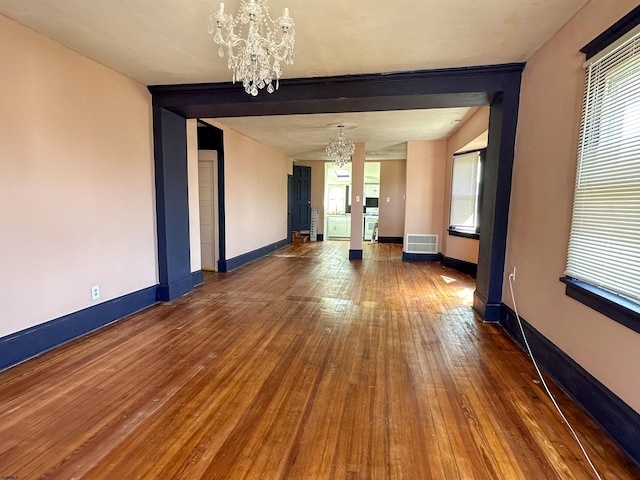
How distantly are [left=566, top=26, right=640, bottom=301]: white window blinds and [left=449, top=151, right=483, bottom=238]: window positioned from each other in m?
3.54

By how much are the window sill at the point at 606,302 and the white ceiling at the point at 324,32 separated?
6.05 feet

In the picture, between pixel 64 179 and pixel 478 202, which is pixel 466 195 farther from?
pixel 64 179

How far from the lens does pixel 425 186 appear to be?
22.2 feet

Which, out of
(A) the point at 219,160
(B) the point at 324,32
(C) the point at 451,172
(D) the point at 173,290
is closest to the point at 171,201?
(D) the point at 173,290

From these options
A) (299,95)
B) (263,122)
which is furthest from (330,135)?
(299,95)

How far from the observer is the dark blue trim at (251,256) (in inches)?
227

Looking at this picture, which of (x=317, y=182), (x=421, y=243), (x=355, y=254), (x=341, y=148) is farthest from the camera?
(x=317, y=182)

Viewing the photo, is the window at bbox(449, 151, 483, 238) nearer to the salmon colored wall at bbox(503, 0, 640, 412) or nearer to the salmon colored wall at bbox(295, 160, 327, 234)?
the salmon colored wall at bbox(503, 0, 640, 412)

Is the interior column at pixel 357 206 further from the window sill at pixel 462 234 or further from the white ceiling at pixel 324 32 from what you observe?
the white ceiling at pixel 324 32

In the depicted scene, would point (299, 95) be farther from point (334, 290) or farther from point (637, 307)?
point (637, 307)

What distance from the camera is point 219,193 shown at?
5.46 metres

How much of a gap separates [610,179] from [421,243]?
5136mm

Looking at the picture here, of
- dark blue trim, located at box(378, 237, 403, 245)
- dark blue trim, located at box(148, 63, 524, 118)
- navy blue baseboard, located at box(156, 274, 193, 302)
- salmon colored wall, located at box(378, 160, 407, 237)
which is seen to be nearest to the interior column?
salmon colored wall, located at box(378, 160, 407, 237)

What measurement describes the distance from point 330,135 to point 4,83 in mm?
4634
